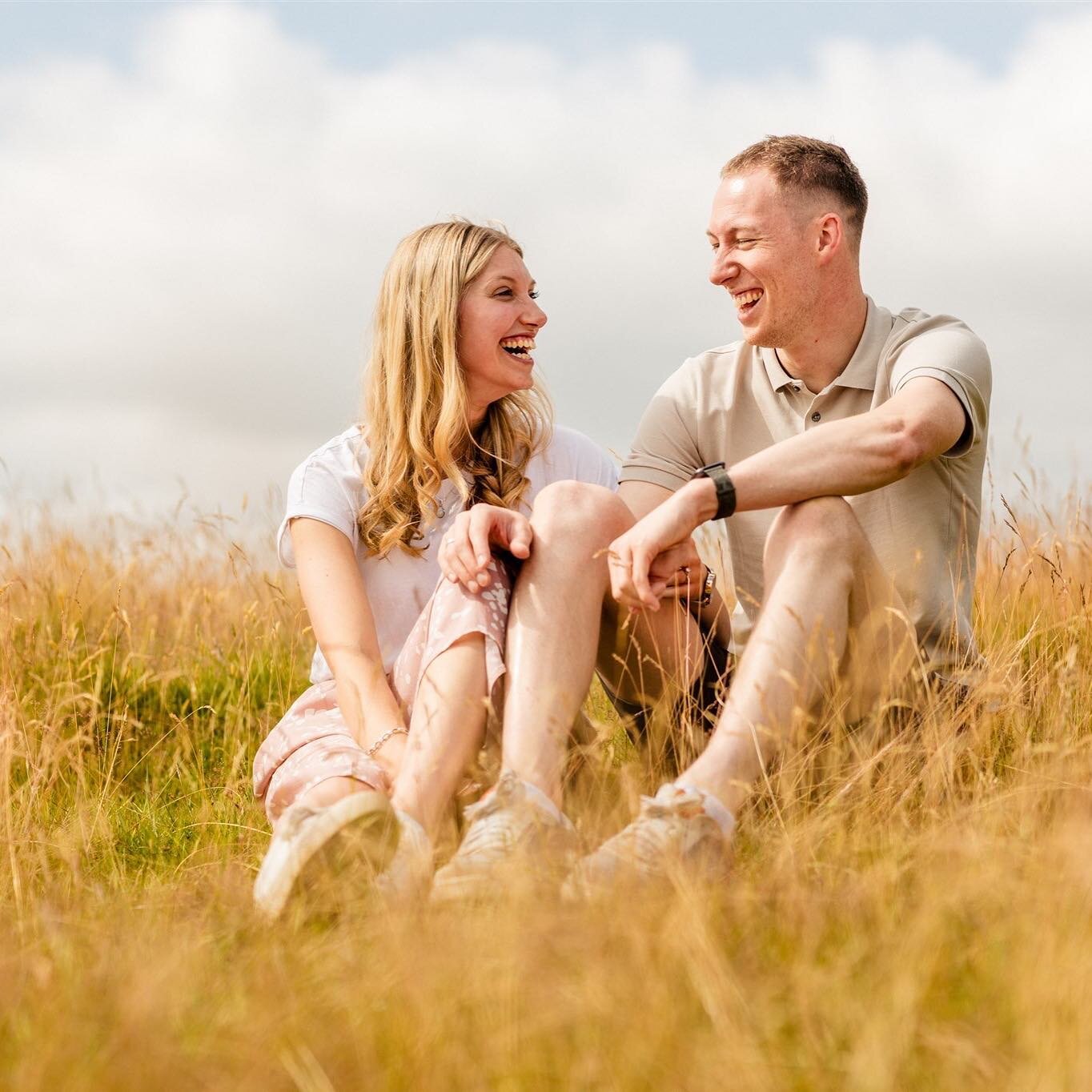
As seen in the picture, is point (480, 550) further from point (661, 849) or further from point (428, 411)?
point (428, 411)

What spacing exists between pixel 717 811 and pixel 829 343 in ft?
4.96

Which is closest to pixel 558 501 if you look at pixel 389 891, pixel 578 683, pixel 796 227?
pixel 578 683

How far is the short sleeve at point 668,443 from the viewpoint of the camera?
3.47 metres

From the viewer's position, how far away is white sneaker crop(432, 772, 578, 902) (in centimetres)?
215

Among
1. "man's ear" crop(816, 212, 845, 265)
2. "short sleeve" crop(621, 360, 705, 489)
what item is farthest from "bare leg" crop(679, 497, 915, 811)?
"man's ear" crop(816, 212, 845, 265)

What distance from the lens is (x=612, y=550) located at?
2.69 meters

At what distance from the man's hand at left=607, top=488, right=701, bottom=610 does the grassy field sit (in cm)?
39

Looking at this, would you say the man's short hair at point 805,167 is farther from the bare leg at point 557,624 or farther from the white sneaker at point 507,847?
the white sneaker at point 507,847

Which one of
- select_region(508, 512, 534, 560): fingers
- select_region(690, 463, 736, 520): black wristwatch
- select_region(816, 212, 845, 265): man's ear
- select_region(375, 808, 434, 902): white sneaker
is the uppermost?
select_region(816, 212, 845, 265): man's ear

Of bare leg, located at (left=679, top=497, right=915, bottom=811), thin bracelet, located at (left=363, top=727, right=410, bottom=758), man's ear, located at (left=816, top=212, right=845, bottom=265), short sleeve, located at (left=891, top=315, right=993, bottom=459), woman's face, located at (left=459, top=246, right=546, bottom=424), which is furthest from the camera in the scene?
woman's face, located at (left=459, top=246, right=546, bottom=424)

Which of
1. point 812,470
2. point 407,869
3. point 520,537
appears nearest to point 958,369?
point 812,470

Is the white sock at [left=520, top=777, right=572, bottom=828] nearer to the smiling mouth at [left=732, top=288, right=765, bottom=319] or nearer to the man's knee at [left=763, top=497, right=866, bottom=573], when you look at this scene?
the man's knee at [left=763, top=497, right=866, bottom=573]

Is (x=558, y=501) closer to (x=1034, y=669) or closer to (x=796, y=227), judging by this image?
(x=796, y=227)

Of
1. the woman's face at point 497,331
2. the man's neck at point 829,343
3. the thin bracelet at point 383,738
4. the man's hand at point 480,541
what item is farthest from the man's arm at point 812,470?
the woman's face at point 497,331
